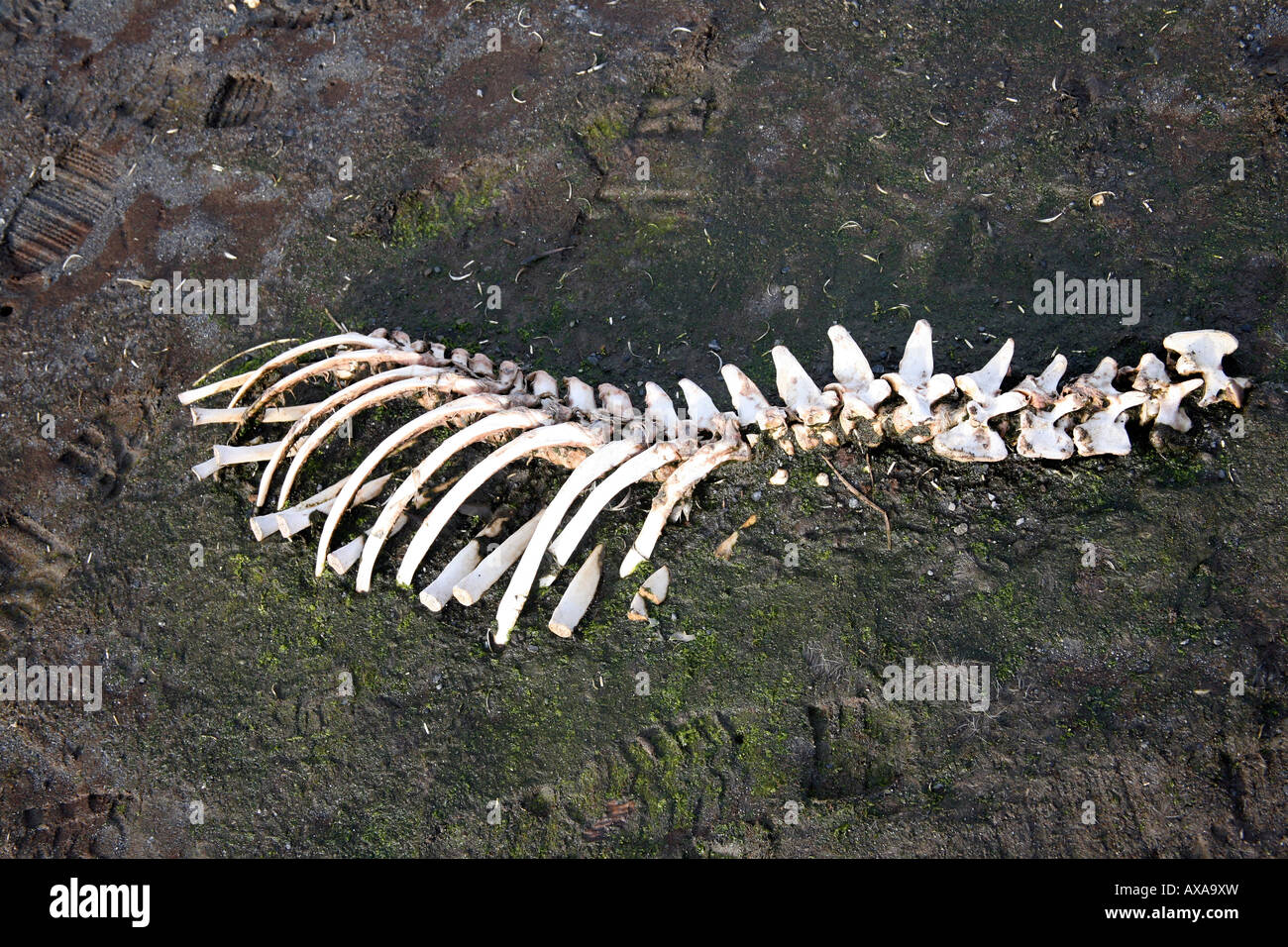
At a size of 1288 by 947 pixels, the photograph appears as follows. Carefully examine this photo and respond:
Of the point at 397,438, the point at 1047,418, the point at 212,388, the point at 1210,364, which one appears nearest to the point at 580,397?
the point at 397,438

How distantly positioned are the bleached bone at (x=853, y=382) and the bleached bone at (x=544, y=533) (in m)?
1.25

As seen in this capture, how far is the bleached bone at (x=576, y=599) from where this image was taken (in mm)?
4633

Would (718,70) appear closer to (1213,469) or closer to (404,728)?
(1213,469)

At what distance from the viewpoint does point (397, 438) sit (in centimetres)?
466

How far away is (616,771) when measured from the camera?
443 centimetres

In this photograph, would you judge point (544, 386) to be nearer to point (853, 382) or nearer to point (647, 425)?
point (647, 425)

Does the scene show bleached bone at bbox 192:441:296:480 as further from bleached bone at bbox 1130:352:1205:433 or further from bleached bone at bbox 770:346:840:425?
bleached bone at bbox 1130:352:1205:433

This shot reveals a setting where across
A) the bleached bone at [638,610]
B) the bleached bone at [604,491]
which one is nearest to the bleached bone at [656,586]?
the bleached bone at [638,610]

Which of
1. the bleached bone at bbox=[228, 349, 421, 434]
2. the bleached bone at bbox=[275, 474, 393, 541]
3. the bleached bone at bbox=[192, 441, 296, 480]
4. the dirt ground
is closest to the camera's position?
the dirt ground

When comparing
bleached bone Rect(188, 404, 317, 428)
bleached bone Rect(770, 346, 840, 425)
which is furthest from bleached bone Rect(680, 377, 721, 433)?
bleached bone Rect(188, 404, 317, 428)

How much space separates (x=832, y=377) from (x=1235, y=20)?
3722 millimetres

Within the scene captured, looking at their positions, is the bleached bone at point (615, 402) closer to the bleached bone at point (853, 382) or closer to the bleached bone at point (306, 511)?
the bleached bone at point (853, 382)

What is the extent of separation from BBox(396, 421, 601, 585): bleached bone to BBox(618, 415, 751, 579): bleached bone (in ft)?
1.51

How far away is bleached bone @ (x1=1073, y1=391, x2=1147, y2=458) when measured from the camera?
4695 mm
